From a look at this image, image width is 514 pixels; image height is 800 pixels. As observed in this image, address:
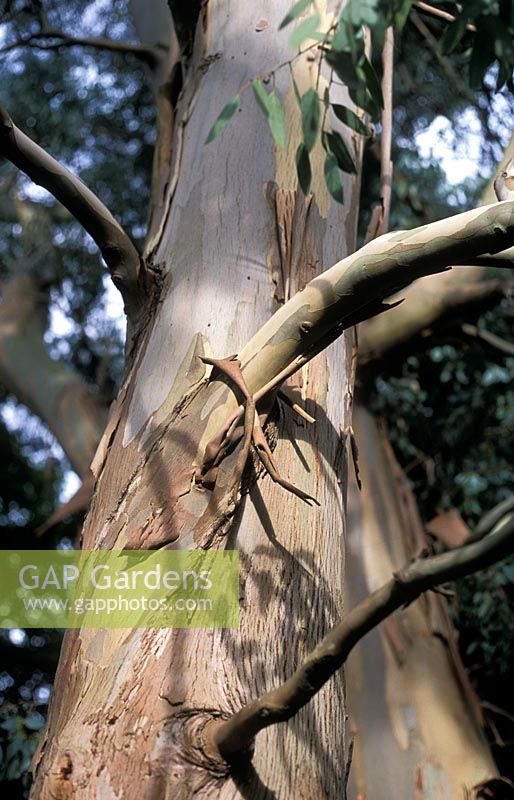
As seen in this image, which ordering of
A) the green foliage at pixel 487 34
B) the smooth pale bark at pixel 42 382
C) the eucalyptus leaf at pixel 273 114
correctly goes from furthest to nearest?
the smooth pale bark at pixel 42 382 < the eucalyptus leaf at pixel 273 114 < the green foliage at pixel 487 34

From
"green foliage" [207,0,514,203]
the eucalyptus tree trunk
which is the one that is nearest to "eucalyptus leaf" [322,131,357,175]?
"green foliage" [207,0,514,203]

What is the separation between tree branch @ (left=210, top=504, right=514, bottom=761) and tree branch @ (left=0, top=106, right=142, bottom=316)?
0.85m

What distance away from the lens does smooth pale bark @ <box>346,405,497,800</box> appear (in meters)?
3.05

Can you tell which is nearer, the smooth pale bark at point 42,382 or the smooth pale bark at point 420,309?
the smooth pale bark at point 420,309

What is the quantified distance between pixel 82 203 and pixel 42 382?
8.68ft

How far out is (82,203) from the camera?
1538 mm

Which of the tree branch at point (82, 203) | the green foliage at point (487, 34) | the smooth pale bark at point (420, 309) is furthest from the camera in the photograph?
the smooth pale bark at point (420, 309)

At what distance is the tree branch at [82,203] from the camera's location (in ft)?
4.76

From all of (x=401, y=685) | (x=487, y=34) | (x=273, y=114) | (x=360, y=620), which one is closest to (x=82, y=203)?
(x=273, y=114)

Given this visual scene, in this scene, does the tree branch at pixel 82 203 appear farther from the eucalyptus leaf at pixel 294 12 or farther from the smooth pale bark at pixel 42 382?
the smooth pale bark at pixel 42 382

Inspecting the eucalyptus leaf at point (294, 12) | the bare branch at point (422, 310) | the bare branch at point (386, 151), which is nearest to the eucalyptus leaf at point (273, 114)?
the eucalyptus leaf at point (294, 12)

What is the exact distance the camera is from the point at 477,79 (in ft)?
3.81

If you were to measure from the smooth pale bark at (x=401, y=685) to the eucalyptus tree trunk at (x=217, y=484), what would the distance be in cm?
183

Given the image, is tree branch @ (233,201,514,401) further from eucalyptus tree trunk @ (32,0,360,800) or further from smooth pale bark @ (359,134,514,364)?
smooth pale bark @ (359,134,514,364)
